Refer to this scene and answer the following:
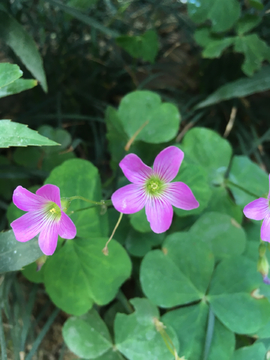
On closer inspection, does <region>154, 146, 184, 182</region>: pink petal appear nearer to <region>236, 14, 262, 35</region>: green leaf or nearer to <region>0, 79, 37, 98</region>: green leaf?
<region>0, 79, 37, 98</region>: green leaf

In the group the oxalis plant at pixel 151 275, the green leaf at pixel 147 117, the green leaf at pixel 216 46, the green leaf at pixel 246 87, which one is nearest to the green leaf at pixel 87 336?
the oxalis plant at pixel 151 275

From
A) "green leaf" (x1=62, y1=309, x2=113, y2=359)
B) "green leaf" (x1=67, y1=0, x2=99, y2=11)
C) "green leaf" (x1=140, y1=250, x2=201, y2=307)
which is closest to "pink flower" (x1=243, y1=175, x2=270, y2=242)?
"green leaf" (x1=140, y1=250, x2=201, y2=307)

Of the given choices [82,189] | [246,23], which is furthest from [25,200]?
[246,23]

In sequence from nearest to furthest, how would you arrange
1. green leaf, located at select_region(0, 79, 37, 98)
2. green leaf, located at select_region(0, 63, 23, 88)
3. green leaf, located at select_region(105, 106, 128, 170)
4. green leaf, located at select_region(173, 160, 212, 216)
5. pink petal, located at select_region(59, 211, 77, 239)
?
pink petal, located at select_region(59, 211, 77, 239) < green leaf, located at select_region(0, 63, 23, 88) < green leaf, located at select_region(0, 79, 37, 98) < green leaf, located at select_region(173, 160, 212, 216) < green leaf, located at select_region(105, 106, 128, 170)

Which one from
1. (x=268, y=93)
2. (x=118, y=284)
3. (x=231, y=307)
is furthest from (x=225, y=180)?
(x=268, y=93)

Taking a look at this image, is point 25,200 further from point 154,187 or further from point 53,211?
point 154,187

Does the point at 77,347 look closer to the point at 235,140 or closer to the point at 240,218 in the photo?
the point at 240,218
